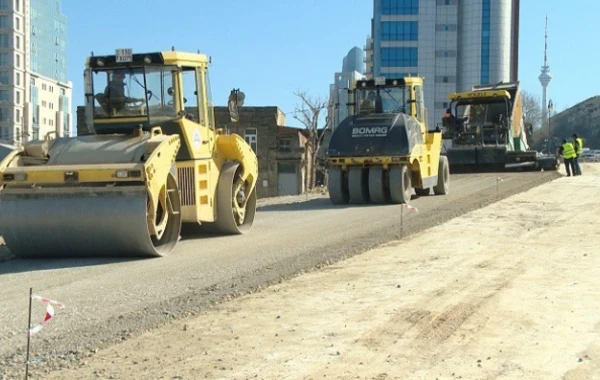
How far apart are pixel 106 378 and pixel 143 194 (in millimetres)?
4774

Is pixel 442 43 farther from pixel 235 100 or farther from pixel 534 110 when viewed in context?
pixel 235 100

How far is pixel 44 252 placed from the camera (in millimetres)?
10547

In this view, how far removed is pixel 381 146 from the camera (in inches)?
738

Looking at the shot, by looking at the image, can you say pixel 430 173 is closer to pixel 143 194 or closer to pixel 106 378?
pixel 143 194

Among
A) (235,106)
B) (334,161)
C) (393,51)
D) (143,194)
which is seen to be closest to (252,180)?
(235,106)

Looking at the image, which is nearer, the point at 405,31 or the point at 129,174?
the point at 129,174

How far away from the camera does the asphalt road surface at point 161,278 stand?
670 centimetres

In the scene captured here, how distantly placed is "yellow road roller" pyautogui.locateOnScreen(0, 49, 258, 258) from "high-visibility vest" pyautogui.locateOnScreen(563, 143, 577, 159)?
18.2 meters

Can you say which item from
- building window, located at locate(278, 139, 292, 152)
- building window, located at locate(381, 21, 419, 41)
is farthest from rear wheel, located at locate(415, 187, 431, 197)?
building window, located at locate(381, 21, 419, 41)

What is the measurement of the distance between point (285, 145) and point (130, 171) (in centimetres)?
4904

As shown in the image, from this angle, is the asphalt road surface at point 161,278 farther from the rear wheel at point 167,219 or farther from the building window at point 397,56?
the building window at point 397,56

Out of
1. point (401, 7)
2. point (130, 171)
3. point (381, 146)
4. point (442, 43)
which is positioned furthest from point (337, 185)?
point (442, 43)

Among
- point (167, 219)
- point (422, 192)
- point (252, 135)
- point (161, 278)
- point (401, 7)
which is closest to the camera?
point (161, 278)

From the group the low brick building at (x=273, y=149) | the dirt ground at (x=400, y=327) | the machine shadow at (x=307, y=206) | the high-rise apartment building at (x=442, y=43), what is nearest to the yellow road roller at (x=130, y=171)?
the dirt ground at (x=400, y=327)
